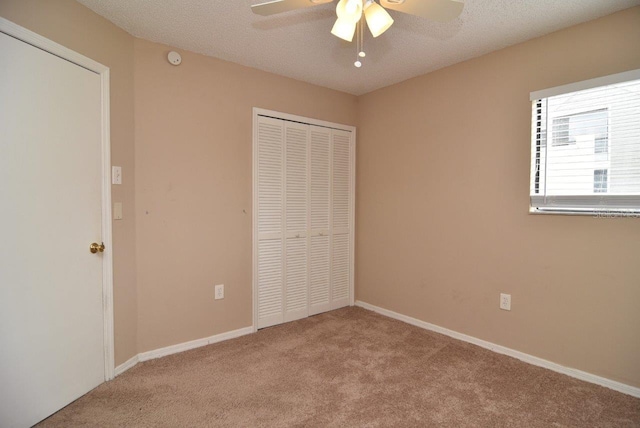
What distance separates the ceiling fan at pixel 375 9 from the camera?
4.91ft

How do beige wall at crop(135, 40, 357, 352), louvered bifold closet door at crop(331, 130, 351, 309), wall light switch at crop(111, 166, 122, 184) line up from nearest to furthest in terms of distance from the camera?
1. wall light switch at crop(111, 166, 122, 184)
2. beige wall at crop(135, 40, 357, 352)
3. louvered bifold closet door at crop(331, 130, 351, 309)

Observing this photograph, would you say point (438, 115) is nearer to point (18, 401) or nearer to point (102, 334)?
point (102, 334)

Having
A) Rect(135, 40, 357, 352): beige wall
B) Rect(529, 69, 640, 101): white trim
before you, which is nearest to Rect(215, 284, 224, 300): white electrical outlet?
Rect(135, 40, 357, 352): beige wall

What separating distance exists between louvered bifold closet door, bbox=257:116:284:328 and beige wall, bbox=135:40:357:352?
0.40 ft

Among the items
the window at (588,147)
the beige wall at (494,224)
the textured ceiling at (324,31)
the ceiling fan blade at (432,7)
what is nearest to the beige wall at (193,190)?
the textured ceiling at (324,31)

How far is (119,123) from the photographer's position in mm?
2279

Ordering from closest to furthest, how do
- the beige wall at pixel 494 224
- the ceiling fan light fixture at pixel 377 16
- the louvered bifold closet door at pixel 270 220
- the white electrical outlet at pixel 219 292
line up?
1. the ceiling fan light fixture at pixel 377 16
2. the beige wall at pixel 494 224
3. the white electrical outlet at pixel 219 292
4. the louvered bifold closet door at pixel 270 220

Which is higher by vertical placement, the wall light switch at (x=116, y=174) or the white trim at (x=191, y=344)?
the wall light switch at (x=116, y=174)

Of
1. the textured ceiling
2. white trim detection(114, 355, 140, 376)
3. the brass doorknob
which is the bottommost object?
white trim detection(114, 355, 140, 376)

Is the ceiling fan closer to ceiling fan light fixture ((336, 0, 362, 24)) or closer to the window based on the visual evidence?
ceiling fan light fixture ((336, 0, 362, 24))

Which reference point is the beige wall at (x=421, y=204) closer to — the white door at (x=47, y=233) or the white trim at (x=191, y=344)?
the white trim at (x=191, y=344)

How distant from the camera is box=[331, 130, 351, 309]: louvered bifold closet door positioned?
143 inches

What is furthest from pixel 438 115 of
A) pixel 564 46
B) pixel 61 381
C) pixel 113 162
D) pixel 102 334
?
pixel 61 381

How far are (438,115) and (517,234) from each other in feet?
4.11
